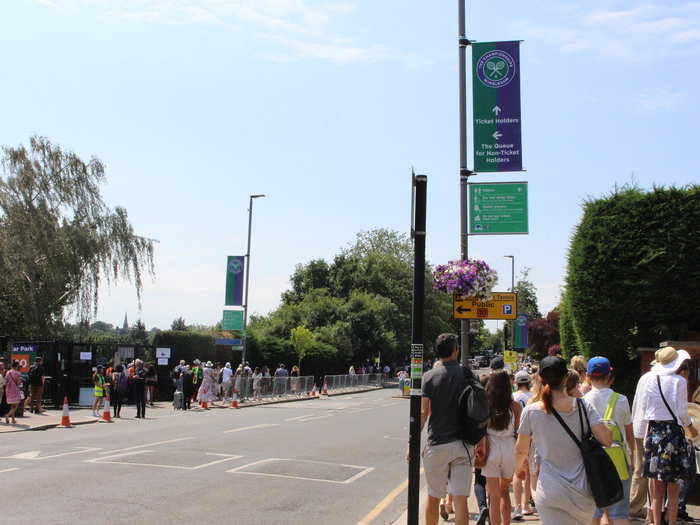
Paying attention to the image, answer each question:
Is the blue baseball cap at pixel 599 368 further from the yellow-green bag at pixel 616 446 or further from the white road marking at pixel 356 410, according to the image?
the white road marking at pixel 356 410

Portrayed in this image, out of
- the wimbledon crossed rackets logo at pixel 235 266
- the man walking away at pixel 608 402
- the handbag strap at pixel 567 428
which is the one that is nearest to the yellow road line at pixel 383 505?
the man walking away at pixel 608 402

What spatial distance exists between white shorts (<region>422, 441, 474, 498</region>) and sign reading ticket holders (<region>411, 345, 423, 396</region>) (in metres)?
0.58

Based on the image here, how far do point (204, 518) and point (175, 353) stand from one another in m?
30.9

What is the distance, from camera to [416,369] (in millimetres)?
6879

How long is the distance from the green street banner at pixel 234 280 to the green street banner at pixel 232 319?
0.46 m

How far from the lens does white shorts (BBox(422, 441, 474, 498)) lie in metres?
6.31

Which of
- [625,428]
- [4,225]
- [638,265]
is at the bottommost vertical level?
[625,428]

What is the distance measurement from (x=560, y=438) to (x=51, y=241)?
34.0 meters

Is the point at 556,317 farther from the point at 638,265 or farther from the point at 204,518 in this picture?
the point at 204,518

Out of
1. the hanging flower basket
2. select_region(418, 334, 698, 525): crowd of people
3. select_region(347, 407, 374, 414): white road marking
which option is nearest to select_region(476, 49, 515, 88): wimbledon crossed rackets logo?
the hanging flower basket

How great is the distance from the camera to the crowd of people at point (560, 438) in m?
4.80

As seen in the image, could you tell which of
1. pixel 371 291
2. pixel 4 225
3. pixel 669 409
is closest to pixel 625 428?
pixel 669 409

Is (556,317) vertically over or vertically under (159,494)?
→ over

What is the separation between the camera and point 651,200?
12516 millimetres
